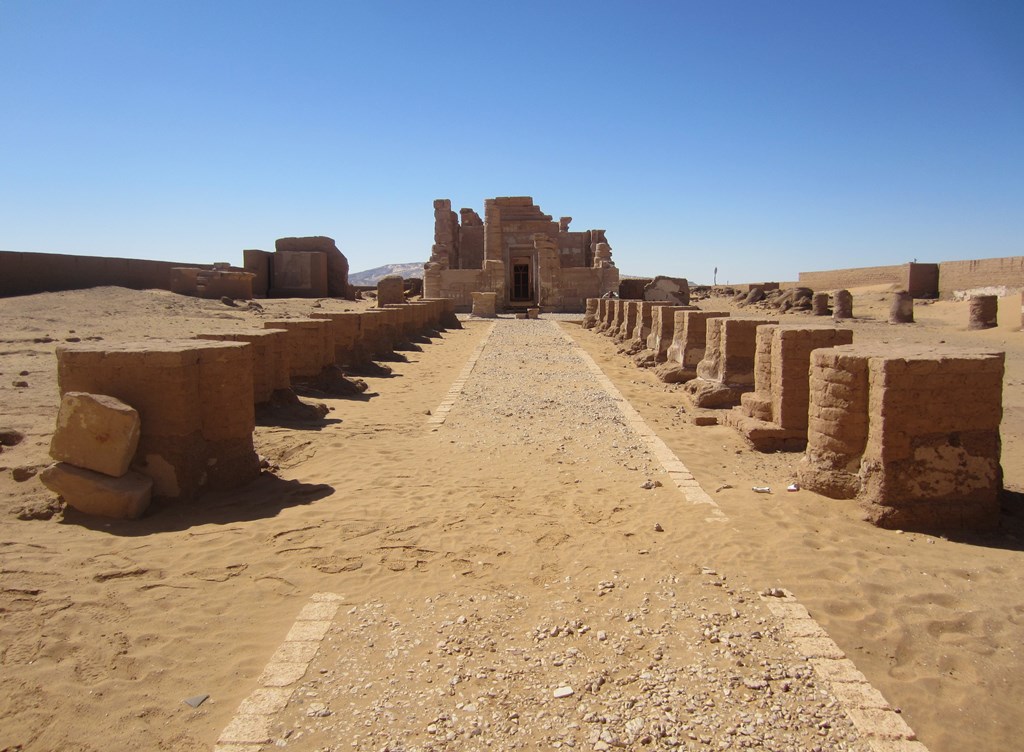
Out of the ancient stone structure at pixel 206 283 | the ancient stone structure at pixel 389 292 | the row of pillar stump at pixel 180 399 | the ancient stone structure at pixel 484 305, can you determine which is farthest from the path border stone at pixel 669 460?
the ancient stone structure at pixel 484 305

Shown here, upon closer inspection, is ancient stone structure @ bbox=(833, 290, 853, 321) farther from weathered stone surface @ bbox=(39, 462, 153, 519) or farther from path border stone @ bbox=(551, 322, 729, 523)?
weathered stone surface @ bbox=(39, 462, 153, 519)

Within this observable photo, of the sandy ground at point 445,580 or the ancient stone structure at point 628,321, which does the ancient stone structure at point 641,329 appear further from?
the sandy ground at point 445,580

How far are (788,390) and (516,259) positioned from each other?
98.0 feet

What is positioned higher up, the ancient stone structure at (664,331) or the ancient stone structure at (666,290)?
the ancient stone structure at (666,290)

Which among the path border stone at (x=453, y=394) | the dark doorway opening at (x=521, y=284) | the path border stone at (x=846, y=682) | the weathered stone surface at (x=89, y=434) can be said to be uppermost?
the dark doorway opening at (x=521, y=284)

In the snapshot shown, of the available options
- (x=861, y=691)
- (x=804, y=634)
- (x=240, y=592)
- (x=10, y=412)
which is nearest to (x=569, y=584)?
(x=804, y=634)

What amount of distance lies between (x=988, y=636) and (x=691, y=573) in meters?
1.67

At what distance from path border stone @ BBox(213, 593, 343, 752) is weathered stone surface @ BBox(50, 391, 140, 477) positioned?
7.92 feet

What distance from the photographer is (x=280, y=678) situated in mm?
3473

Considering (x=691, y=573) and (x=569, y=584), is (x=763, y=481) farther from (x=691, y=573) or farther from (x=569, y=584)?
(x=569, y=584)

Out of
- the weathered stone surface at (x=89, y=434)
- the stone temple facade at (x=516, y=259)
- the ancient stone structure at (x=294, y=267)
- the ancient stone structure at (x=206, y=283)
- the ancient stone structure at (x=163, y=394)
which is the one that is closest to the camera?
the weathered stone surface at (x=89, y=434)

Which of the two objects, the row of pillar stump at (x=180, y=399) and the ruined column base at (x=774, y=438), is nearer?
the row of pillar stump at (x=180, y=399)

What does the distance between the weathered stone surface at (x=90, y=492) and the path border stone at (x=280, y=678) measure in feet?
7.00

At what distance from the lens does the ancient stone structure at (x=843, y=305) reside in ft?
87.1
